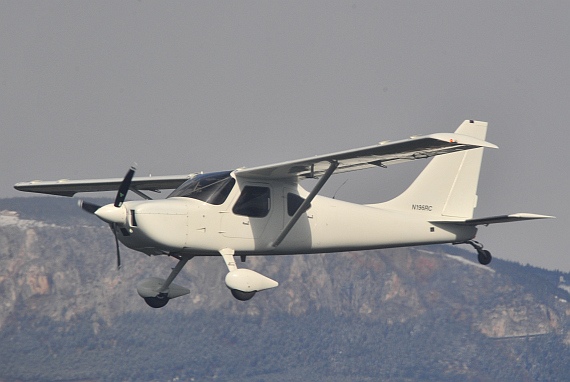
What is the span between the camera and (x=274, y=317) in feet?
390

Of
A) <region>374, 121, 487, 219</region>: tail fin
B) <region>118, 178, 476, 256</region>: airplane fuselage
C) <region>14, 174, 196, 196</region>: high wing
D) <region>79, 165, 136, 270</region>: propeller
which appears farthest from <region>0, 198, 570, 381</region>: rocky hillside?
<region>79, 165, 136, 270</region>: propeller

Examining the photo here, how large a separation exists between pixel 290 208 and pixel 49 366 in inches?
3464

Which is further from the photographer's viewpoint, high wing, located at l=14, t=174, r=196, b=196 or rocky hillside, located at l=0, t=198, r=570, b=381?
rocky hillside, located at l=0, t=198, r=570, b=381

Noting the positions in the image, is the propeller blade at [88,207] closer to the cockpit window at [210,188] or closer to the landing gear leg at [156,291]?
the cockpit window at [210,188]

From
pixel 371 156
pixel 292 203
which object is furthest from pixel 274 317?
pixel 371 156

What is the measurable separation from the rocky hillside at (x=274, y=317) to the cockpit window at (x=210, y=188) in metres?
86.4

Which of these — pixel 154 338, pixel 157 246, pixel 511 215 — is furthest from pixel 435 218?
pixel 154 338

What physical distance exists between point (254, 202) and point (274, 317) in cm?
10334

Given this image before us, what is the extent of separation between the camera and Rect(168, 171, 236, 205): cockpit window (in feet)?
55.7

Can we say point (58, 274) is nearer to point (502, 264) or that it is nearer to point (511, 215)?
point (502, 264)

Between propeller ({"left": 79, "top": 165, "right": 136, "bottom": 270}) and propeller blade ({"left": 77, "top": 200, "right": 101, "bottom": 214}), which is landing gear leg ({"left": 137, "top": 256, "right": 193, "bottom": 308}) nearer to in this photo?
propeller blade ({"left": 77, "top": 200, "right": 101, "bottom": 214})

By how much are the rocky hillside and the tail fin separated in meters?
83.1

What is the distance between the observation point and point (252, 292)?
1662 centimetres

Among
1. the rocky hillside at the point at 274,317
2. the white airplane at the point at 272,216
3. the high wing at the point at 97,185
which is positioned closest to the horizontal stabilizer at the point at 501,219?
the white airplane at the point at 272,216
